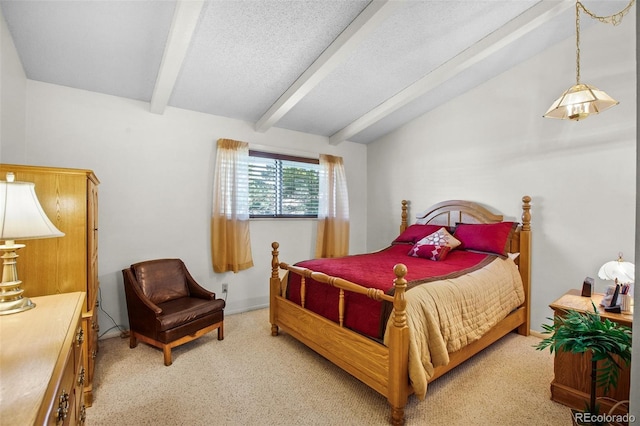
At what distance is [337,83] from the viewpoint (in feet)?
10.2

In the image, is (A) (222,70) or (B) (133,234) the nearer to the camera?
(A) (222,70)

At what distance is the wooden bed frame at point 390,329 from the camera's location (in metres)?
1.73

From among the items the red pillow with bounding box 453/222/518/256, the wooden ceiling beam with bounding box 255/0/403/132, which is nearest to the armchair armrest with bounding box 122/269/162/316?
the wooden ceiling beam with bounding box 255/0/403/132

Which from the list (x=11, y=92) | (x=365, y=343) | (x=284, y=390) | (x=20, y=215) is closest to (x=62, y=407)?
(x=20, y=215)

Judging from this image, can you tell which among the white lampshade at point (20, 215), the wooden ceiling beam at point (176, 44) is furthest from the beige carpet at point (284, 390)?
the wooden ceiling beam at point (176, 44)

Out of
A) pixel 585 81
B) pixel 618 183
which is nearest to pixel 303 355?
pixel 618 183

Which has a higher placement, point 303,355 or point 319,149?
point 319,149

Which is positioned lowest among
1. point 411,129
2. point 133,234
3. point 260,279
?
point 260,279

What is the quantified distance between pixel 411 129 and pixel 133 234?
370cm

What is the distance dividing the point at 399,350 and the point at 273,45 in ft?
7.97

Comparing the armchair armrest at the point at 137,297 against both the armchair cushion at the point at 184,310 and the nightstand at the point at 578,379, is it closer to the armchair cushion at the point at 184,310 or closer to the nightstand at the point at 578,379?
the armchair cushion at the point at 184,310

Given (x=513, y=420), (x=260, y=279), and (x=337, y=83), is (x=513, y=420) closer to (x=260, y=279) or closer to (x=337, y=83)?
(x=260, y=279)

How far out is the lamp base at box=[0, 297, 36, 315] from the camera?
1.30 metres

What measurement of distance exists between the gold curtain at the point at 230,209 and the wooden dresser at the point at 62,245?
147 centimetres
